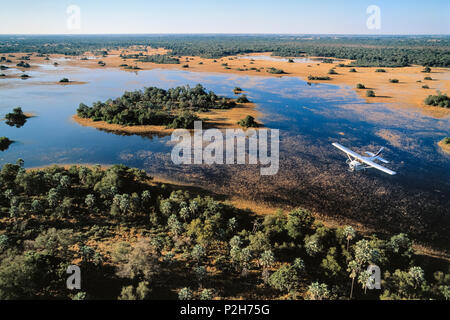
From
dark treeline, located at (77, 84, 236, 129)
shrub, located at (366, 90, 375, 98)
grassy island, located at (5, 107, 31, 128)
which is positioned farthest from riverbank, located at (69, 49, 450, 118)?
grassy island, located at (5, 107, 31, 128)

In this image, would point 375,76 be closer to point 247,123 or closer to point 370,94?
point 370,94

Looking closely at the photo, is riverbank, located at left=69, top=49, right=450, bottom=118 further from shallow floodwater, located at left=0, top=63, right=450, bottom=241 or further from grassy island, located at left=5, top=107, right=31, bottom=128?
grassy island, located at left=5, top=107, right=31, bottom=128

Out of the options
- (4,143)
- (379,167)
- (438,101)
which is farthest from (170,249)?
(438,101)

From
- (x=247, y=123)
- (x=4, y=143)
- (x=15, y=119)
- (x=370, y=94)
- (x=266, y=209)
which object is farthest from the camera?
(x=370, y=94)

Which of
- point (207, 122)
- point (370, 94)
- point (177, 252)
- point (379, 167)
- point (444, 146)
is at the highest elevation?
point (370, 94)

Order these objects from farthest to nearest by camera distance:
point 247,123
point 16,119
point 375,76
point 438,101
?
point 375,76, point 438,101, point 16,119, point 247,123

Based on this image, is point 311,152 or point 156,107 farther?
point 156,107
